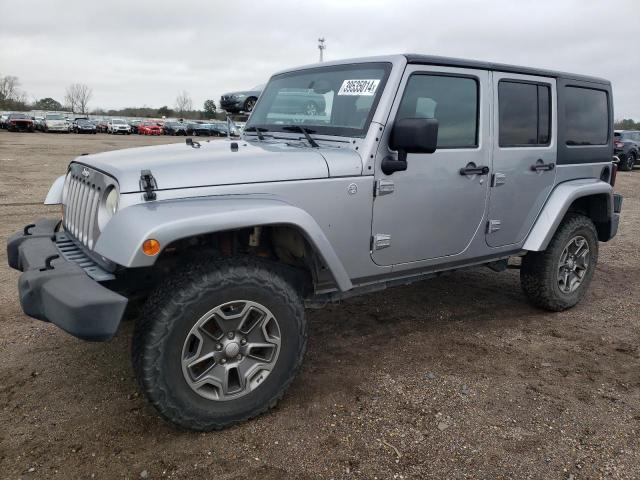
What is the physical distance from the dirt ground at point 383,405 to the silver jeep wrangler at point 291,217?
290 millimetres

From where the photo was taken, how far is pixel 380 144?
305 cm

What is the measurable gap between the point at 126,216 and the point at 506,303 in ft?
11.9

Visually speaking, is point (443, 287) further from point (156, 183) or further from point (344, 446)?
point (156, 183)

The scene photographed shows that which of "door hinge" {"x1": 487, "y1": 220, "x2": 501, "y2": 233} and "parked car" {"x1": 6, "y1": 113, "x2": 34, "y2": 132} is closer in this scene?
"door hinge" {"x1": 487, "y1": 220, "x2": 501, "y2": 233}

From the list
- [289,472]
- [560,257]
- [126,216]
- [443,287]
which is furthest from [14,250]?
[560,257]

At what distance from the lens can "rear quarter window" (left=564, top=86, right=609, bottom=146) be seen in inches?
170

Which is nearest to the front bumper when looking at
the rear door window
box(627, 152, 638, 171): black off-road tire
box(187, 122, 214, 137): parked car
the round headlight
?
the round headlight

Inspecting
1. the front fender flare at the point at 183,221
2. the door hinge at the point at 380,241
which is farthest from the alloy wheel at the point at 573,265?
the front fender flare at the point at 183,221

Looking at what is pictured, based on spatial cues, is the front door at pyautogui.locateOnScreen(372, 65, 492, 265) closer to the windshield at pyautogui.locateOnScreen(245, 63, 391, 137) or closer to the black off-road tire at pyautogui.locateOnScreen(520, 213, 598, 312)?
the windshield at pyautogui.locateOnScreen(245, 63, 391, 137)

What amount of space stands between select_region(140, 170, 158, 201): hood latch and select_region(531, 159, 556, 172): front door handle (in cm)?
289

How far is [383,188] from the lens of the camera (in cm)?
307

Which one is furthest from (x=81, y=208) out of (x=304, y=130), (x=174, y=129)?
(x=174, y=129)

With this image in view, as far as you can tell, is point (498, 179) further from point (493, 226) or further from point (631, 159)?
point (631, 159)

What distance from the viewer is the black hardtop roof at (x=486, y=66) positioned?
324cm
